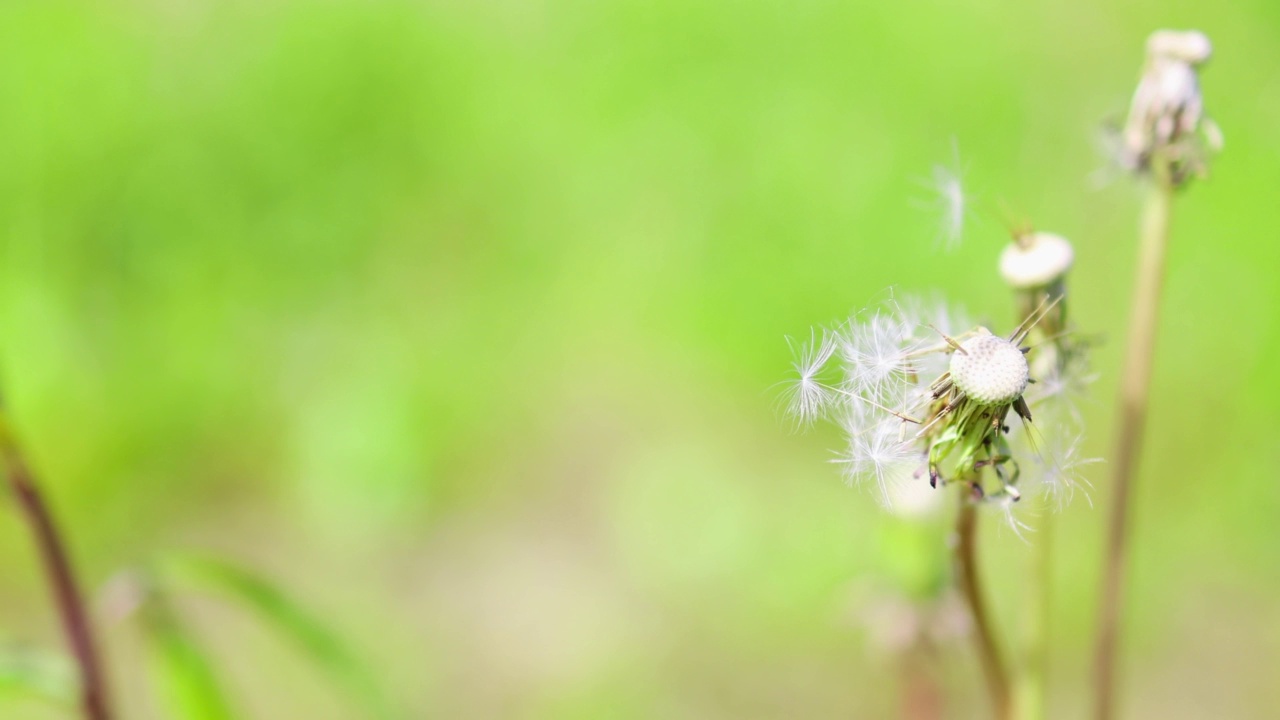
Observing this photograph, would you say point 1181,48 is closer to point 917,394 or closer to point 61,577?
point 917,394

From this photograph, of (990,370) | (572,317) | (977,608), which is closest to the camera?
(990,370)

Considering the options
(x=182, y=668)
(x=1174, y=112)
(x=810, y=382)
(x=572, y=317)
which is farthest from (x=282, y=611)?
(x=572, y=317)

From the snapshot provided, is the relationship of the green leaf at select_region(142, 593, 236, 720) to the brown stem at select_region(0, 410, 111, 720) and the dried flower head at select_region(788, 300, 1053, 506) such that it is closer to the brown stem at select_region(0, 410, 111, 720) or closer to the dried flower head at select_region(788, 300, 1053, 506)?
the brown stem at select_region(0, 410, 111, 720)

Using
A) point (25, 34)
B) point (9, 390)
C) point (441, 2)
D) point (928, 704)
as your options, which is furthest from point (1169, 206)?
point (25, 34)

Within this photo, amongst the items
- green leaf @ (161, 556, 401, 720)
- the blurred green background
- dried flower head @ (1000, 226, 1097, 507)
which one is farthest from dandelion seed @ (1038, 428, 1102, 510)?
the blurred green background

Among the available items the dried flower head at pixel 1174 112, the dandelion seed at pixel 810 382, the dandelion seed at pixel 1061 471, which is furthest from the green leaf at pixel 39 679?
the dried flower head at pixel 1174 112

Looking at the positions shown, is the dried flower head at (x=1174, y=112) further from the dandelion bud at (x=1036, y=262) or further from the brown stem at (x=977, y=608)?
the brown stem at (x=977, y=608)
